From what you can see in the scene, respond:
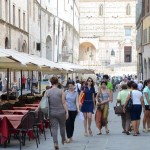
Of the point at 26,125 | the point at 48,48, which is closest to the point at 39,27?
the point at 48,48

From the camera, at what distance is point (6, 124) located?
1335 cm

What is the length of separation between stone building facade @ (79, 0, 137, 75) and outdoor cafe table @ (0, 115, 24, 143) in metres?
85.1

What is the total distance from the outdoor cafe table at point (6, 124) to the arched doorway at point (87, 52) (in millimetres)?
86360

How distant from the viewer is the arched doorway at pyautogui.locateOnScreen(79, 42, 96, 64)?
10025 centimetres

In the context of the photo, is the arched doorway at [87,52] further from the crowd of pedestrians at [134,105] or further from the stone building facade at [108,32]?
the crowd of pedestrians at [134,105]

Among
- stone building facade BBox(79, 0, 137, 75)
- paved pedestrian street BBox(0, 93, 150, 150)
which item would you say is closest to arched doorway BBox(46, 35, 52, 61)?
stone building facade BBox(79, 0, 137, 75)

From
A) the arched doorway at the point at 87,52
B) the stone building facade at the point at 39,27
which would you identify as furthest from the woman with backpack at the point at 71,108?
the arched doorway at the point at 87,52

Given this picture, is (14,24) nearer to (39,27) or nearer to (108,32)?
(39,27)

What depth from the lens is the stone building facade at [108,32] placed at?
3947 inches

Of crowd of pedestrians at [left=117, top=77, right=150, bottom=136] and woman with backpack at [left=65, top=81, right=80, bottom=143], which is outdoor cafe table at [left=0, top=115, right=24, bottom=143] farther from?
crowd of pedestrians at [left=117, top=77, right=150, bottom=136]

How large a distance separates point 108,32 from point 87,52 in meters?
5.54

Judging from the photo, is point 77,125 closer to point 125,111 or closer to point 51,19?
point 125,111

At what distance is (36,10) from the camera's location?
5262cm

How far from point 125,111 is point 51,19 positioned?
156 ft
